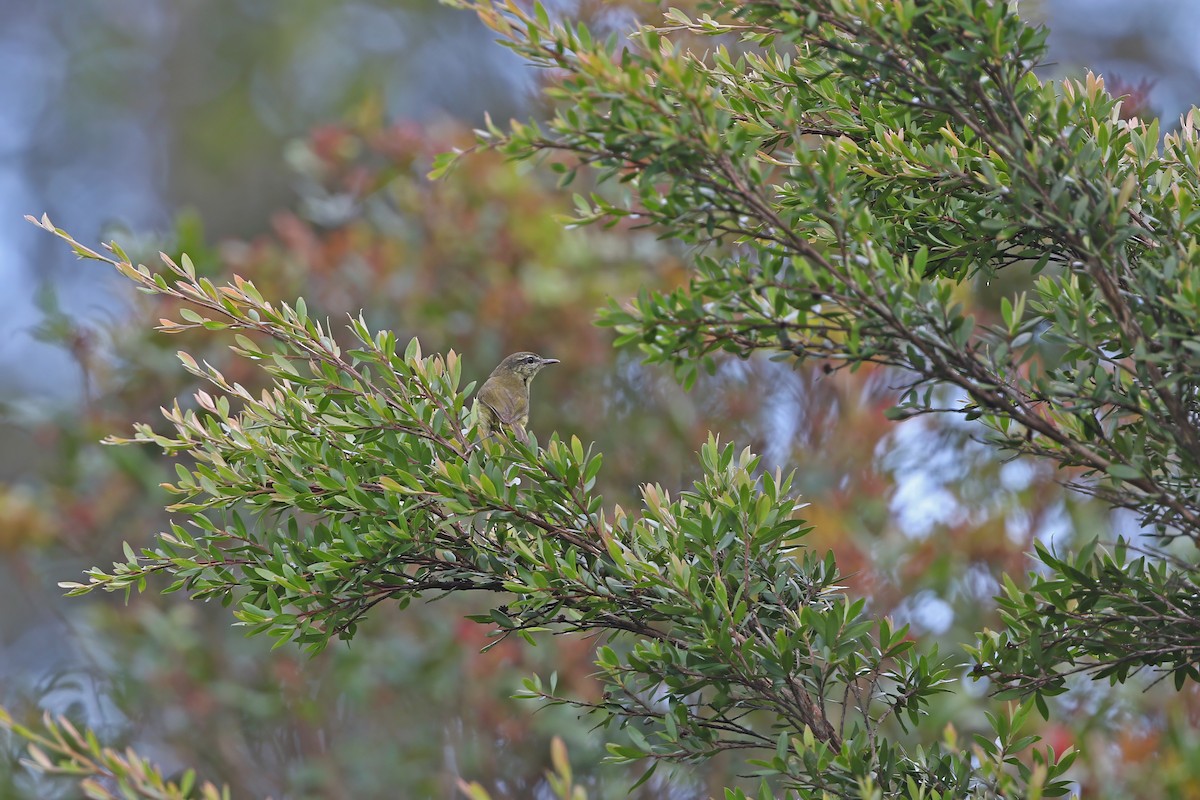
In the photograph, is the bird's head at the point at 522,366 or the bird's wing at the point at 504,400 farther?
the bird's head at the point at 522,366

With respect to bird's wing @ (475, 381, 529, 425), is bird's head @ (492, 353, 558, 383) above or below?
above

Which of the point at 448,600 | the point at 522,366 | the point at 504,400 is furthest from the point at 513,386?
the point at 448,600

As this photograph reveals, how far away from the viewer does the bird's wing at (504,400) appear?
439 centimetres

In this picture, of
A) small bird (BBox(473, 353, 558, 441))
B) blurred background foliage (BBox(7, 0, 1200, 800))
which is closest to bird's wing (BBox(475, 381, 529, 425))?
small bird (BBox(473, 353, 558, 441))

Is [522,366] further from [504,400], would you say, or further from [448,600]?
[448,600]

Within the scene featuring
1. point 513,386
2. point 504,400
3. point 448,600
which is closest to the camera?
point 504,400

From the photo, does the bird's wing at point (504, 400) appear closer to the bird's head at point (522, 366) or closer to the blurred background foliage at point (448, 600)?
the bird's head at point (522, 366)

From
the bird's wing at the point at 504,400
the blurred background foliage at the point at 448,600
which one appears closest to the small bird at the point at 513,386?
the bird's wing at the point at 504,400

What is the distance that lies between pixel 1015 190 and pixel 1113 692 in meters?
3.48

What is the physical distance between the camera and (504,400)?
14.8ft

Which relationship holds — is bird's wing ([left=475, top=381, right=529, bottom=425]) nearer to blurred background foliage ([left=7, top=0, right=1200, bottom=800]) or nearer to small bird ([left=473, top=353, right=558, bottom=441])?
small bird ([left=473, top=353, right=558, bottom=441])

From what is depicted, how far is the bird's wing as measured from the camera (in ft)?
14.4

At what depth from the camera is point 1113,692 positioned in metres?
4.75

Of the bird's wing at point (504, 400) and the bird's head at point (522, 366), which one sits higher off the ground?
the bird's head at point (522, 366)
